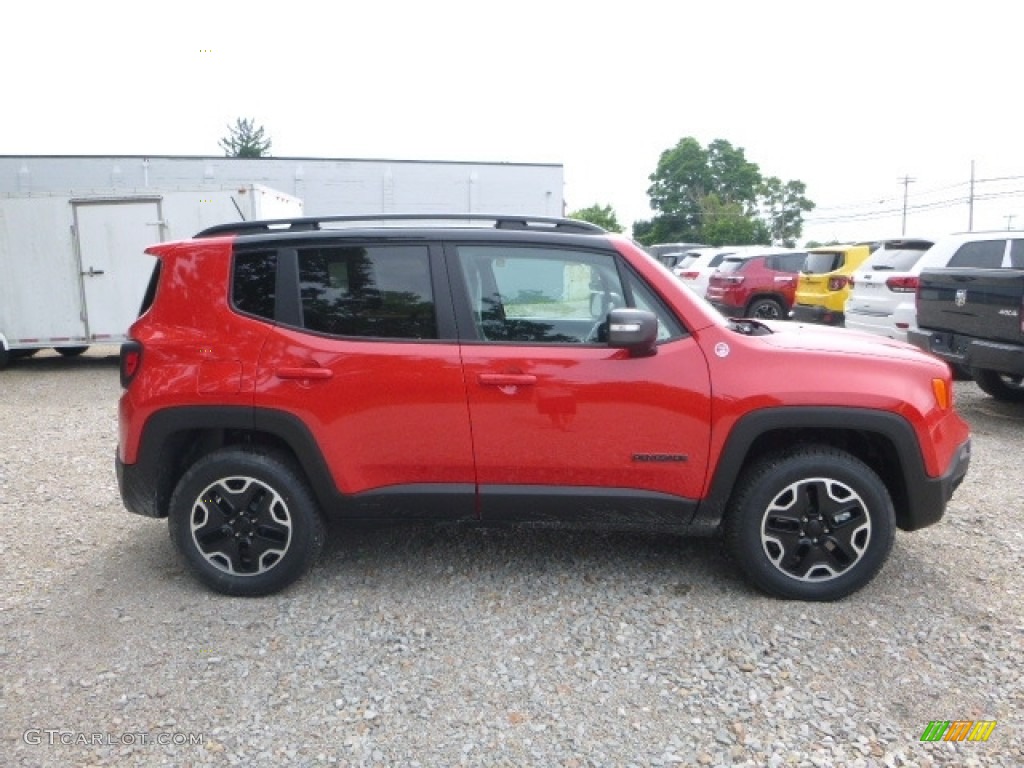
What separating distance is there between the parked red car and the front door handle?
1258cm

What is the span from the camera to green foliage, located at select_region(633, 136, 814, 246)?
66.8 metres

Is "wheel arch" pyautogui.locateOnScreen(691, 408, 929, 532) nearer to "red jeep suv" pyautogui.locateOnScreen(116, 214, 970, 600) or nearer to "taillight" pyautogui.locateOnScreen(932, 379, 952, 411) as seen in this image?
"red jeep suv" pyautogui.locateOnScreen(116, 214, 970, 600)

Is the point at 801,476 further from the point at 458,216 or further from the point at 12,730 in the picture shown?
the point at 12,730

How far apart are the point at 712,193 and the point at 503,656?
224 ft

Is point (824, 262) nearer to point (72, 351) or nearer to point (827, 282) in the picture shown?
point (827, 282)

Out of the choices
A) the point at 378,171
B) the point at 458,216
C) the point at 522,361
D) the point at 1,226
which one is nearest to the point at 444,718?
the point at 522,361

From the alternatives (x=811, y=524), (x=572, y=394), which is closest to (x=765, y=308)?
(x=811, y=524)

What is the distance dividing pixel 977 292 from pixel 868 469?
4.24 meters

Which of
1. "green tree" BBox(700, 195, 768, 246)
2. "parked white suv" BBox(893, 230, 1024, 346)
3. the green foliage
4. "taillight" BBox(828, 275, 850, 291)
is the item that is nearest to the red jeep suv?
"parked white suv" BBox(893, 230, 1024, 346)

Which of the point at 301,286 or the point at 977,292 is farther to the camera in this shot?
the point at 977,292

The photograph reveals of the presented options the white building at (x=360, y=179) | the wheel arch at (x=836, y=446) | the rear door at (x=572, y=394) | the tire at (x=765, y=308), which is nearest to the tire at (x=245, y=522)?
the rear door at (x=572, y=394)

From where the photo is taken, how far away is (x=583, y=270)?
12.1 feet

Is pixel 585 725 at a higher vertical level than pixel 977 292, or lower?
lower

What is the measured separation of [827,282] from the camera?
1264cm
